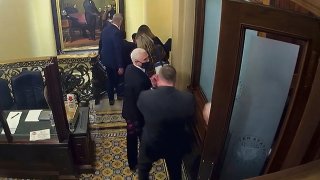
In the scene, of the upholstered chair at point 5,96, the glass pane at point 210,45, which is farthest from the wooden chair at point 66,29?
the glass pane at point 210,45

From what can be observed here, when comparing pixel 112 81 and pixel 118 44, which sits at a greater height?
pixel 118 44

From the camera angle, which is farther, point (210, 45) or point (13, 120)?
point (13, 120)

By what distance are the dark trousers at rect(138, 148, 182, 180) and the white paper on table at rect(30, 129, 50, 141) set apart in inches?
45.2

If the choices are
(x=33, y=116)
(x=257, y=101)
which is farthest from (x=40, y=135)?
(x=257, y=101)

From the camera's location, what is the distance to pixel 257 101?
2309 mm

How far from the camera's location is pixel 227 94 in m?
2.10

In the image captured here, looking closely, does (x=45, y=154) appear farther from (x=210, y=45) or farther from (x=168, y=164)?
(x=210, y=45)

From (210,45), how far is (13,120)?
246 centimetres

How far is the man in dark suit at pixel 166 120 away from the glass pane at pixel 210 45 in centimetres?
71

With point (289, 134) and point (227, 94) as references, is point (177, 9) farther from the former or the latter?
point (289, 134)

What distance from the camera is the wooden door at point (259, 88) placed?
1612 mm

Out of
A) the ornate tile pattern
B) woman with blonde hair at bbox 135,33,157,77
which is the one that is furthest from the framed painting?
the ornate tile pattern

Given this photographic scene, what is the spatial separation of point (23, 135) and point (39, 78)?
107cm

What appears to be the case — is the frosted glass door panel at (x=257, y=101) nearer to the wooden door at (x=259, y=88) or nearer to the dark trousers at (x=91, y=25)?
the wooden door at (x=259, y=88)
